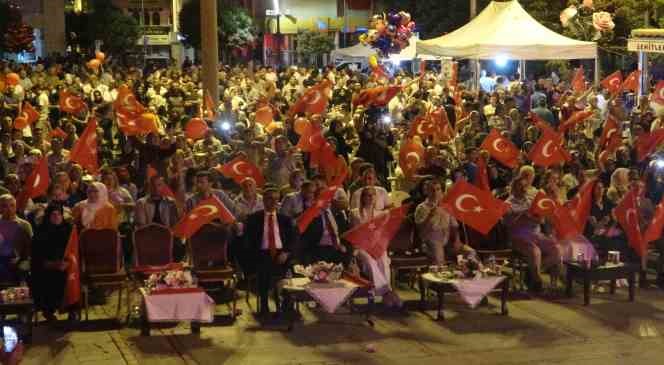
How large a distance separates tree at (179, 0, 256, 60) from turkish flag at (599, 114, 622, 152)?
31.6 m

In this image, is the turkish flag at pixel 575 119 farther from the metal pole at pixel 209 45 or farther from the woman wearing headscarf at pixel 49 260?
the woman wearing headscarf at pixel 49 260

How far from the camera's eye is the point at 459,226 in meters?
14.4

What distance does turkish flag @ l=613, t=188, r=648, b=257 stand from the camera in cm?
1441

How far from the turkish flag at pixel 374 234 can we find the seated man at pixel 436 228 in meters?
0.93

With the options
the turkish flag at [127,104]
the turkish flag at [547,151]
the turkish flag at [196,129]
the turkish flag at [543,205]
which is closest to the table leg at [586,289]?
the turkish flag at [543,205]

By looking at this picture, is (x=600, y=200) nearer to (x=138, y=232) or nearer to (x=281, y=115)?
(x=138, y=232)

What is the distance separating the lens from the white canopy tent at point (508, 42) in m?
24.4

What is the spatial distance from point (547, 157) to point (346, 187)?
2.93 meters

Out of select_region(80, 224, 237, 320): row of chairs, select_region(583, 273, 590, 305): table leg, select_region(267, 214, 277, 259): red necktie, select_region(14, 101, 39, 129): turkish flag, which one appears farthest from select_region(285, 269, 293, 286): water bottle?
select_region(14, 101, 39, 129): turkish flag

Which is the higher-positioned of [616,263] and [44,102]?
[44,102]

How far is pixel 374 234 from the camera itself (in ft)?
42.9

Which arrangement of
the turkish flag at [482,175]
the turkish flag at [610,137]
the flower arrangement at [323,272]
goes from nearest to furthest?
the flower arrangement at [323,272] < the turkish flag at [482,175] < the turkish flag at [610,137]

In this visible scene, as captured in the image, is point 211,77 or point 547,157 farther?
point 211,77

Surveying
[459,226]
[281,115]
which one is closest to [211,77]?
[281,115]
